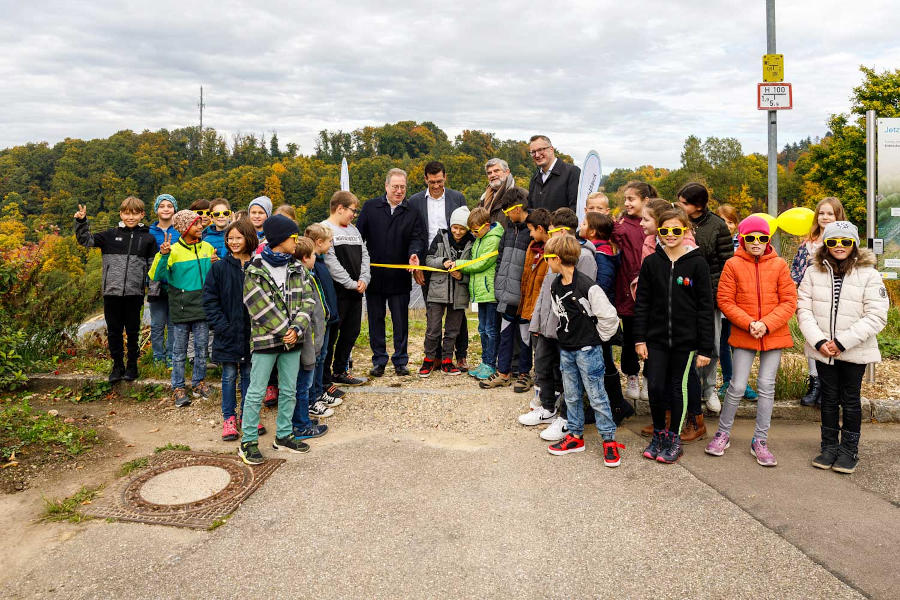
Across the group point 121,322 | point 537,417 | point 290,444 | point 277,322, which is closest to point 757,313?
point 537,417

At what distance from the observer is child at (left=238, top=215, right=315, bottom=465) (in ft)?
15.7

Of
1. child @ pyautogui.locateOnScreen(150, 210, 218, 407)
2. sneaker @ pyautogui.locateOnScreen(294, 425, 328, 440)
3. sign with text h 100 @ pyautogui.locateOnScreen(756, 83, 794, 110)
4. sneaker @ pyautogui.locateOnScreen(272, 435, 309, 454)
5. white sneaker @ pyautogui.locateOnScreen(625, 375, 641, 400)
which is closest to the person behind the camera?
sneaker @ pyautogui.locateOnScreen(272, 435, 309, 454)

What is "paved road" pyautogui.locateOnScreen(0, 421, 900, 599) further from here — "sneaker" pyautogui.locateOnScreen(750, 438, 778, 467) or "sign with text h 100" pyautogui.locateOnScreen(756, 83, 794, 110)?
"sign with text h 100" pyautogui.locateOnScreen(756, 83, 794, 110)

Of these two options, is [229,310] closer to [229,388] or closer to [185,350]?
[229,388]

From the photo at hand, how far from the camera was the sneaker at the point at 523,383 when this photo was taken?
6473 millimetres

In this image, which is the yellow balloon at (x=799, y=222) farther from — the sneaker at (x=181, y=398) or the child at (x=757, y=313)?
the sneaker at (x=181, y=398)

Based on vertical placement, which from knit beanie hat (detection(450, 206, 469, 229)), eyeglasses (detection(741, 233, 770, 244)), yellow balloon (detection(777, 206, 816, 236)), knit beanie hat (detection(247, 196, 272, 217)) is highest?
knit beanie hat (detection(247, 196, 272, 217))

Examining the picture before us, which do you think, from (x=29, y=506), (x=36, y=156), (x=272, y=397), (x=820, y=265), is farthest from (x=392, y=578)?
(x=36, y=156)

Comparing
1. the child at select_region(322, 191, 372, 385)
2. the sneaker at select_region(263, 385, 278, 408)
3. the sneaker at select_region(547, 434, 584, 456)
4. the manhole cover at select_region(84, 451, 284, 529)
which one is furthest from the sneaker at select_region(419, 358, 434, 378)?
the manhole cover at select_region(84, 451, 284, 529)

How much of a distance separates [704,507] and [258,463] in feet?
10.9

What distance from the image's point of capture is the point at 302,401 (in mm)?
5324

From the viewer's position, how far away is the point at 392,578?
10.4 feet

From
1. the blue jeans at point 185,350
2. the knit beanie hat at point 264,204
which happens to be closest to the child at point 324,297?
the knit beanie hat at point 264,204

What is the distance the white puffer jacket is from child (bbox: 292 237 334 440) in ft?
13.4
